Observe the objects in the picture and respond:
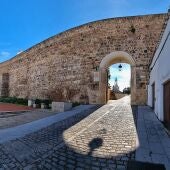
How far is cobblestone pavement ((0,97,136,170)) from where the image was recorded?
328 cm

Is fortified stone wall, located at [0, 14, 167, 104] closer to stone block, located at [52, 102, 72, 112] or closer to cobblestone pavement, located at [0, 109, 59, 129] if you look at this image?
stone block, located at [52, 102, 72, 112]

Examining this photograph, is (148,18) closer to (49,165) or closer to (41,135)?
(41,135)

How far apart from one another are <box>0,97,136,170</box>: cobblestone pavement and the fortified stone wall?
25.4 feet

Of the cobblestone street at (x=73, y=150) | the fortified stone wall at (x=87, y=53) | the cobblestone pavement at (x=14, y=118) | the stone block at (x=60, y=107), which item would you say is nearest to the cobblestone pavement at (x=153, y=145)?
the cobblestone street at (x=73, y=150)

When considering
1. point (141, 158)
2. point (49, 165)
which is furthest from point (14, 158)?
point (141, 158)

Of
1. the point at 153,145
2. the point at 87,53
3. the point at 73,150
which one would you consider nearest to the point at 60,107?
the point at 87,53

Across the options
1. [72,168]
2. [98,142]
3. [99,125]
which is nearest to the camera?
Answer: [72,168]

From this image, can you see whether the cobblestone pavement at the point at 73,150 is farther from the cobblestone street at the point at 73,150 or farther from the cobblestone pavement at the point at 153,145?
the cobblestone pavement at the point at 153,145

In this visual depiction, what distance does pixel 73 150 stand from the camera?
389cm

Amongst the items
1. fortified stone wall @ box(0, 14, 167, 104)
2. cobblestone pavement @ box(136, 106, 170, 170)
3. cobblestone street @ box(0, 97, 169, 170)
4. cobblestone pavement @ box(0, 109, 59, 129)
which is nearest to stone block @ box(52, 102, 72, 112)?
cobblestone pavement @ box(0, 109, 59, 129)

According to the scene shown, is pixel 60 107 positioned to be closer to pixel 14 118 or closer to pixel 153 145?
pixel 14 118

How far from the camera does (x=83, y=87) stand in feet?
45.0

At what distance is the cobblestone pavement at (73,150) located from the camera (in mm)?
3277

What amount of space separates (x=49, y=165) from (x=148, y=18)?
11513 millimetres
